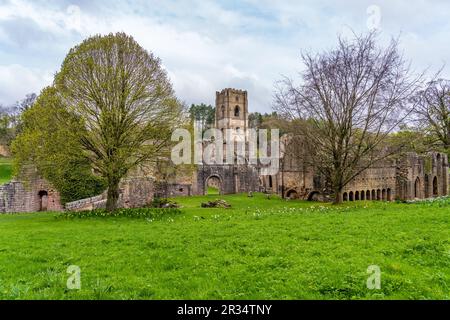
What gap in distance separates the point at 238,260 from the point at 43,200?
27123mm

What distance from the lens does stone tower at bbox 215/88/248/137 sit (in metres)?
80.0

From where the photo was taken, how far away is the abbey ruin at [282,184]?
2797cm

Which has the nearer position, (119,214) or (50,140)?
(50,140)

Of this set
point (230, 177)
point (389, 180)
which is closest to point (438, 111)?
point (389, 180)

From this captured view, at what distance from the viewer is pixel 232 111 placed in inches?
3169

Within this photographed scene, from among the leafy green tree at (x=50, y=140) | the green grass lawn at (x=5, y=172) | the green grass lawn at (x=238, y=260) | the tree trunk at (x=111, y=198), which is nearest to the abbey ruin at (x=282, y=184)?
the leafy green tree at (x=50, y=140)

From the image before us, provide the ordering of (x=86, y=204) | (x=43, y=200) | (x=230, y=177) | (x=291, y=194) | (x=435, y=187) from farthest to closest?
(x=230, y=177) < (x=435, y=187) < (x=291, y=194) < (x=43, y=200) < (x=86, y=204)

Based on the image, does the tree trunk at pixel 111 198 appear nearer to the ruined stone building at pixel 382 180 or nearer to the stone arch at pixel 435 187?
the ruined stone building at pixel 382 180

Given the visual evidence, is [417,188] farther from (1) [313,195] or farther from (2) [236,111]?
(2) [236,111]

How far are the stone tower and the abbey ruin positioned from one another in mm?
21928

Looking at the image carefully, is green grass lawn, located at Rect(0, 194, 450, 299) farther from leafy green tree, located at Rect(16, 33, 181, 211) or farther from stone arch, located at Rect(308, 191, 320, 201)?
stone arch, located at Rect(308, 191, 320, 201)

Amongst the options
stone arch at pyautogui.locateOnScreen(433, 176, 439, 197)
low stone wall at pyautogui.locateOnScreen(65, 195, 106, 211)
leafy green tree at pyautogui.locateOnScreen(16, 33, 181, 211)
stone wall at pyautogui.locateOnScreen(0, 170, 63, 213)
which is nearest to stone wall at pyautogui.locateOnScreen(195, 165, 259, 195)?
stone wall at pyautogui.locateOnScreen(0, 170, 63, 213)

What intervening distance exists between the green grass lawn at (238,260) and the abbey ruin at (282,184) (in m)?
11.7
